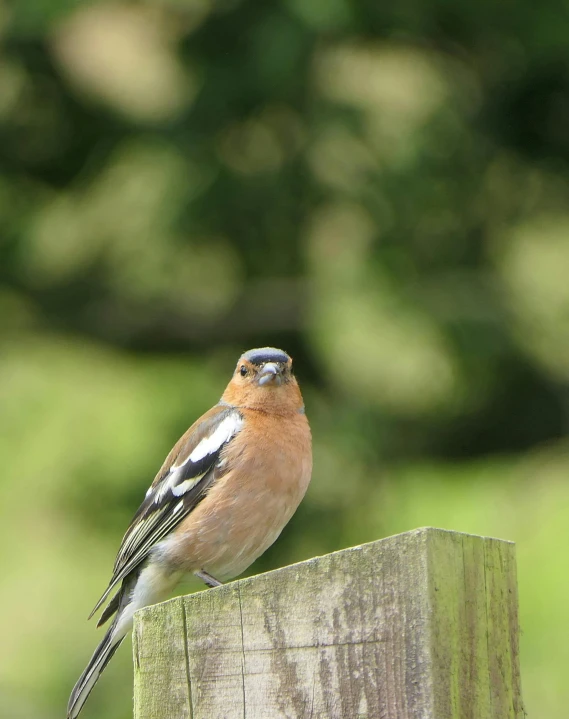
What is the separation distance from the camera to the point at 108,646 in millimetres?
3836

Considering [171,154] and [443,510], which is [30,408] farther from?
[443,510]

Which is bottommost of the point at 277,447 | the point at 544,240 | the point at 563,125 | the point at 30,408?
the point at 277,447

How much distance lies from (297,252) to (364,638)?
18.5 feet

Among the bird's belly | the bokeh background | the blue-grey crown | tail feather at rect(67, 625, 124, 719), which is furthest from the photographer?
the bokeh background

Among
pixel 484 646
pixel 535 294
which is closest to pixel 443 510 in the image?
pixel 535 294

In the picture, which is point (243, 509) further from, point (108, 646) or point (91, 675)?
point (91, 675)

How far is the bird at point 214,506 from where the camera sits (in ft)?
13.3

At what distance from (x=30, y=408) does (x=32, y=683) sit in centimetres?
189

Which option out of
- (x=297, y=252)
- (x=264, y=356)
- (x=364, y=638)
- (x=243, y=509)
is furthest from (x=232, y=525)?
(x=297, y=252)

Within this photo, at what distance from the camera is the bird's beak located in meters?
4.59

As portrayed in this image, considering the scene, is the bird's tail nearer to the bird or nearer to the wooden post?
the bird

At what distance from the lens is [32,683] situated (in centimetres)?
703

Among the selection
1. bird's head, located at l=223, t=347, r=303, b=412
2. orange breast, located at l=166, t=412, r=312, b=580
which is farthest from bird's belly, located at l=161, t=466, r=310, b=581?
bird's head, located at l=223, t=347, r=303, b=412

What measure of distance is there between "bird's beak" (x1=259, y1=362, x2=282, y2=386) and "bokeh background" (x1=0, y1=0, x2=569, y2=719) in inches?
84.3
